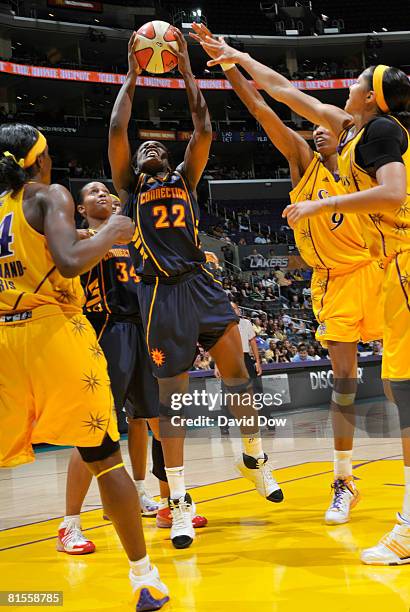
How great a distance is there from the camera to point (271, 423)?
1122 cm

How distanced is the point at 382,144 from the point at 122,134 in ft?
6.11

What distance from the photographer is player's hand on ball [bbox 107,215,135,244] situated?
2.93m

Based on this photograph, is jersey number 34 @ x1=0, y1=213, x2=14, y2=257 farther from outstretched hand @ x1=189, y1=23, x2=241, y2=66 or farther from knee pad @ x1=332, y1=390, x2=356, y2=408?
knee pad @ x1=332, y1=390, x2=356, y2=408

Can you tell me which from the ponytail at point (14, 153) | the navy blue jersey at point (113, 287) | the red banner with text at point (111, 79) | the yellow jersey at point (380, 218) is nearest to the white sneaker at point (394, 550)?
the yellow jersey at point (380, 218)

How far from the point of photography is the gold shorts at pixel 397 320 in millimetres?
3234

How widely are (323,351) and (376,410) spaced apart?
14.3ft

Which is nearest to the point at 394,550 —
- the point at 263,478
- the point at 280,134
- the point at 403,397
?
the point at 403,397

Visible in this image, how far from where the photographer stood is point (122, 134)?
4.42 meters

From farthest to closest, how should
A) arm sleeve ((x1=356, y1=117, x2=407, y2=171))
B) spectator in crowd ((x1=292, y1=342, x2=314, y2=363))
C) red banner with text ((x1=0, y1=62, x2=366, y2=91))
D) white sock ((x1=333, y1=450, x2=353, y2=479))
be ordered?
red banner with text ((x1=0, y1=62, x2=366, y2=91)) < spectator in crowd ((x1=292, y1=342, x2=314, y2=363)) < white sock ((x1=333, y1=450, x2=353, y2=479)) < arm sleeve ((x1=356, y1=117, x2=407, y2=171))

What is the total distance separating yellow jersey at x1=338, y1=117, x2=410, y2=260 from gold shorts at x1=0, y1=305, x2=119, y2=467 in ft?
4.79

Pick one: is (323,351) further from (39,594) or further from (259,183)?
(259,183)

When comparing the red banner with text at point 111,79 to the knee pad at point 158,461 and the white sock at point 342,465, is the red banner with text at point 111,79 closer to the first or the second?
the knee pad at point 158,461

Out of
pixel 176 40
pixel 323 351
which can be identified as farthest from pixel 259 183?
pixel 176 40

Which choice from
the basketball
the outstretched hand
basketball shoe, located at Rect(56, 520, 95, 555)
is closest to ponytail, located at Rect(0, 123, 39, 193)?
the outstretched hand
